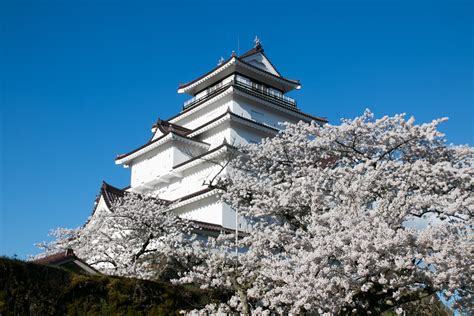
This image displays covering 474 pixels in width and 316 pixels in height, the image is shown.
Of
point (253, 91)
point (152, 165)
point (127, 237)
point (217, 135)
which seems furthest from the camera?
point (152, 165)

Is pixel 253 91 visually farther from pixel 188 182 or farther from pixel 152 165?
pixel 152 165

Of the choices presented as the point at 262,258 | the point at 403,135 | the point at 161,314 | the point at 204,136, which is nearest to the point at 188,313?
the point at 161,314

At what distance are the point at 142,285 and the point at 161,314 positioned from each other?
2.59 ft

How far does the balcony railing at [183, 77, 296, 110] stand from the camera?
29.9m

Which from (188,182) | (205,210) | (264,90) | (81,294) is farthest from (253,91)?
(81,294)

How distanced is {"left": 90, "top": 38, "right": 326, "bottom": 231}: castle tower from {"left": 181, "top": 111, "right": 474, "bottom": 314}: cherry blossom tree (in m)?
10.5

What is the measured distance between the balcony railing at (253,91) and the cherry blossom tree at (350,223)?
14.1m

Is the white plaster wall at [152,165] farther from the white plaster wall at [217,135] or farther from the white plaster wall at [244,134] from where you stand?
the white plaster wall at [244,134]

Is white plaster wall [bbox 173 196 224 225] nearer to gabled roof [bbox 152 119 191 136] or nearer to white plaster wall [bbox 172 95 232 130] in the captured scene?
gabled roof [bbox 152 119 191 136]

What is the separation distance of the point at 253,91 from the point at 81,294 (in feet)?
68.2

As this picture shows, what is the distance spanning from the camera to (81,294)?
10.7 meters

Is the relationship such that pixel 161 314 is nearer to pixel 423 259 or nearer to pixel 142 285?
pixel 142 285

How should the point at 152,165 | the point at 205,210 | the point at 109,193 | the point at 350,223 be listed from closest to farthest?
1. the point at 350,223
2. the point at 109,193
3. the point at 205,210
4. the point at 152,165

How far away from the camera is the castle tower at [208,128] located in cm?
2673
